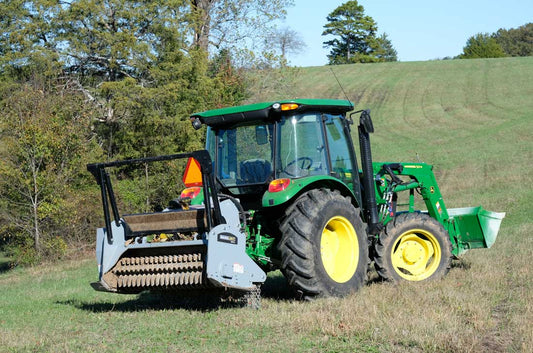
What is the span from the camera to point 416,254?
30.8 ft

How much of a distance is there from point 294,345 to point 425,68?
57288 millimetres

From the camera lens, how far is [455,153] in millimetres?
31531

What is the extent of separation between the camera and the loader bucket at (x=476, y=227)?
32.1 feet

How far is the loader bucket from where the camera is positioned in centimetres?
980

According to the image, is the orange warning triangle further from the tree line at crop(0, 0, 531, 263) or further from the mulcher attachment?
the tree line at crop(0, 0, 531, 263)

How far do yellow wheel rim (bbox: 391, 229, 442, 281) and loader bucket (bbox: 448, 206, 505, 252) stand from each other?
79 centimetres

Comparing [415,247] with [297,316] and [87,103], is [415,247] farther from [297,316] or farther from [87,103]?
[87,103]

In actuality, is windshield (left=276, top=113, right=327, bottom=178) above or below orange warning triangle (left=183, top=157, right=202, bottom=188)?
above

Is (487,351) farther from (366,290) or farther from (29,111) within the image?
(29,111)

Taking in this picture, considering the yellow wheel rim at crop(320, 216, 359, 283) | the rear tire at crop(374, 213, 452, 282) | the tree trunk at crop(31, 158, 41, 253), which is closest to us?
the yellow wheel rim at crop(320, 216, 359, 283)

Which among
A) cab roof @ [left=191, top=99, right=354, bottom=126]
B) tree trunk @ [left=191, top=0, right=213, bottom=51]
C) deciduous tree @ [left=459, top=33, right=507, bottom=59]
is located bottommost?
cab roof @ [left=191, top=99, right=354, bottom=126]

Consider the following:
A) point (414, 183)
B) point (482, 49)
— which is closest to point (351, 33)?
point (482, 49)

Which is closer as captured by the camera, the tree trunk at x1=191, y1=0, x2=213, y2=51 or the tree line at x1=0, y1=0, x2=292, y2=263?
the tree line at x1=0, y1=0, x2=292, y2=263

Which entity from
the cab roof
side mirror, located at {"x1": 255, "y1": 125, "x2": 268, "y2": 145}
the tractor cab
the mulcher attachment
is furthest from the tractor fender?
the cab roof
